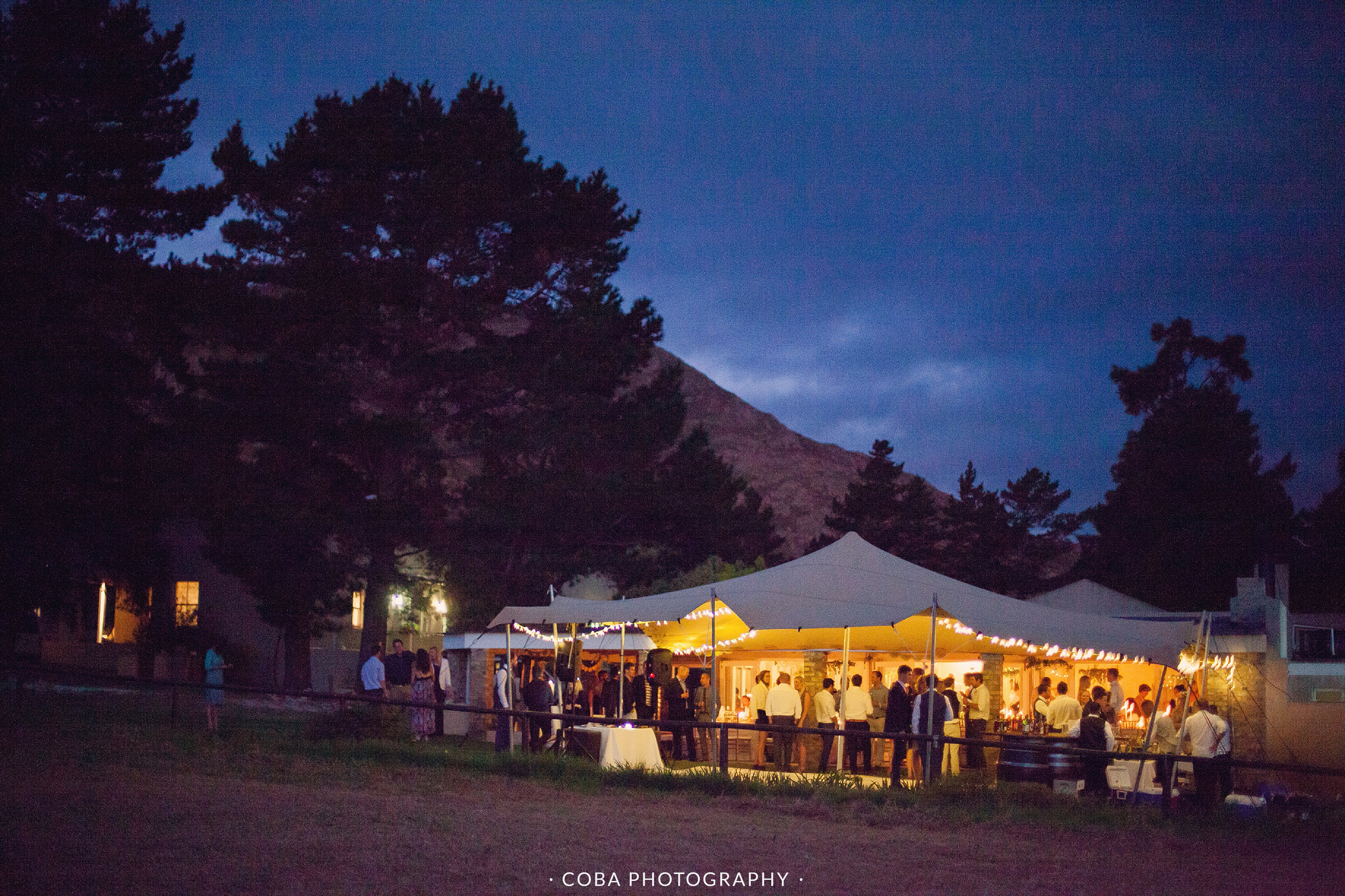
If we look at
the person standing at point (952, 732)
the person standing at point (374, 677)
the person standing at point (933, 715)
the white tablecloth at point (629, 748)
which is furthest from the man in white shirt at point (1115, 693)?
the person standing at point (374, 677)

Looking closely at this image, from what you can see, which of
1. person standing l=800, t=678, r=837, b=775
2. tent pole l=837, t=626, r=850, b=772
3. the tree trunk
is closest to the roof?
person standing l=800, t=678, r=837, b=775

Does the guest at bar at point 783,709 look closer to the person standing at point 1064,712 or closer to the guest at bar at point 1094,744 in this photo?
the person standing at point 1064,712

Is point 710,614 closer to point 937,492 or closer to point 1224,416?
point 1224,416

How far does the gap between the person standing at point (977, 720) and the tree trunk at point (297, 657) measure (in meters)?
19.4

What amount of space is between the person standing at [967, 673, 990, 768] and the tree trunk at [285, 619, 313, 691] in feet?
63.8

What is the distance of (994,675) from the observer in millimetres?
21188

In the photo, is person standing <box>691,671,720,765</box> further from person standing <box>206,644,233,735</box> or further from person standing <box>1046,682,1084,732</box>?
person standing <box>206,644,233,735</box>

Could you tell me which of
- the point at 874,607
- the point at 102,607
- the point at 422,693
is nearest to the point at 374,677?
the point at 422,693

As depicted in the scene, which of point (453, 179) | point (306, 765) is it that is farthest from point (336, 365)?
point (306, 765)

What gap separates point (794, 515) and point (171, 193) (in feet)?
370

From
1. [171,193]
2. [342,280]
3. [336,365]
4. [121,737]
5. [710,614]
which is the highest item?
[171,193]

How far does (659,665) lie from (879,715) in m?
3.48

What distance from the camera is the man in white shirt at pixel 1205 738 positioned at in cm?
1359

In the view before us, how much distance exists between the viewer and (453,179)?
29.0m
